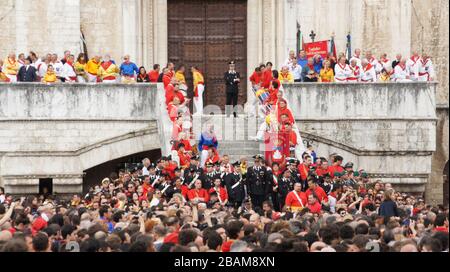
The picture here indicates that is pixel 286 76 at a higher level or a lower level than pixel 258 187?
higher

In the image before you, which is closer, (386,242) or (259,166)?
(386,242)

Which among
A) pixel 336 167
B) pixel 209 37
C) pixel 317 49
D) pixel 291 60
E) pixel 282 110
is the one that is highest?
pixel 209 37

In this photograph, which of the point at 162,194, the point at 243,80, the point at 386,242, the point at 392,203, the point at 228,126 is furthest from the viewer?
the point at 243,80

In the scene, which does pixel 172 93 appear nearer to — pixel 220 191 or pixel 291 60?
pixel 291 60

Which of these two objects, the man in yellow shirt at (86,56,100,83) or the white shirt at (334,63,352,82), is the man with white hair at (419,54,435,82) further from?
the man in yellow shirt at (86,56,100,83)

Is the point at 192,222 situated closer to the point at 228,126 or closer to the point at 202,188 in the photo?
the point at 202,188

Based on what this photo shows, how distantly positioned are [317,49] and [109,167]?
7082 mm

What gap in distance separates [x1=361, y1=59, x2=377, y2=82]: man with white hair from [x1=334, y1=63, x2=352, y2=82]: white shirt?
23.6 inches

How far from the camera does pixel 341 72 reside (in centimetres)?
4069

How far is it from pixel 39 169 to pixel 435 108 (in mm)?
11832

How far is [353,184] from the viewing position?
3375 cm

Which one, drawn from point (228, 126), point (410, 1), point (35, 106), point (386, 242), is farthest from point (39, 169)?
point (386, 242)

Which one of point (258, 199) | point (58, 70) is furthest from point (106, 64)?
point (258, 199)

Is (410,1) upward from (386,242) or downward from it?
upward
